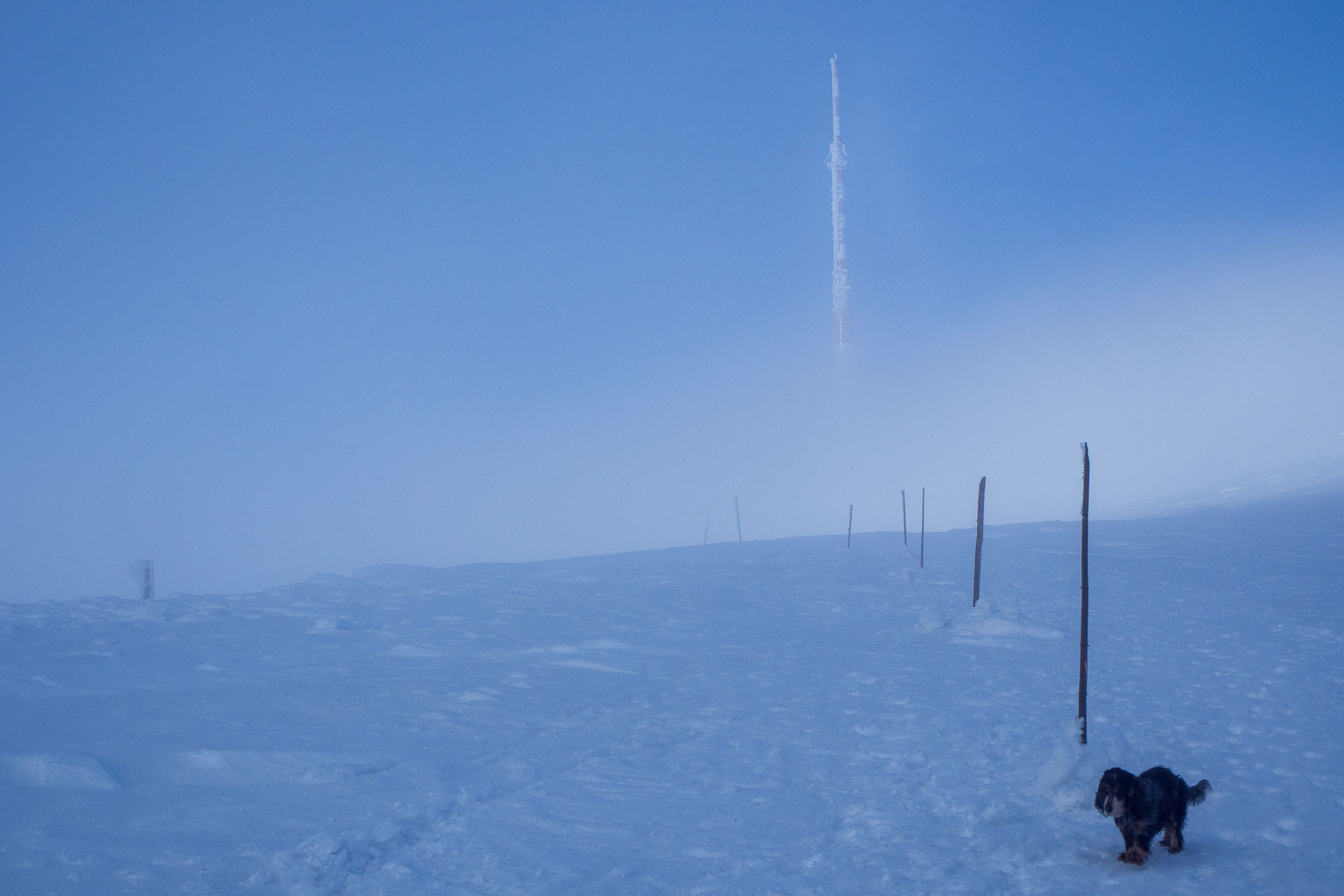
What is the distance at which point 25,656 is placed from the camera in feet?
40.1

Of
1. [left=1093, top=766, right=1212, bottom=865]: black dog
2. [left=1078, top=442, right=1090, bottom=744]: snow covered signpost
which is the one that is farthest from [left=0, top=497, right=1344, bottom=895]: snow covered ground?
[left=1078, top=442, right=1090, bottom=744]: snow covered signpost

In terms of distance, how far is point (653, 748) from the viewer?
8.23 metres

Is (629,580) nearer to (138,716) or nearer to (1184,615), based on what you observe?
(1184,615)

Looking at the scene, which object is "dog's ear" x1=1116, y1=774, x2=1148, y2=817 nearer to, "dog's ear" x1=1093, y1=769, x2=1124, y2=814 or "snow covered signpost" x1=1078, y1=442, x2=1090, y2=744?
"dog's ear" x1=1093, y1=769, x2=1124, y2=814

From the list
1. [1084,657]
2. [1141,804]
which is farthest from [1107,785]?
[1084,657]

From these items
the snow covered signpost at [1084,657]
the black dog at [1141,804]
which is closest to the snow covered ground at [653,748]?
the black dog at [1141,804]

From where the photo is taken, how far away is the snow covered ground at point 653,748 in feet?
17.3

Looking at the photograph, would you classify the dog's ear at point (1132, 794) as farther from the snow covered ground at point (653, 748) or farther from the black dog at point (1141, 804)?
the snow covered ground at point (653, 748)

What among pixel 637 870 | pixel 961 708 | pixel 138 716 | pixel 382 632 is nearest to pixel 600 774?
pixel 637 870

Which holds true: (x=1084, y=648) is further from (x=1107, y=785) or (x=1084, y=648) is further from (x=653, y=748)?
(x=653, y=748)

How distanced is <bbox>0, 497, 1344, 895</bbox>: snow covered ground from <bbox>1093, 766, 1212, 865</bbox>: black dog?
195 mm

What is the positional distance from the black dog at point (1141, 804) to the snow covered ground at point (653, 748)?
0.20 metres

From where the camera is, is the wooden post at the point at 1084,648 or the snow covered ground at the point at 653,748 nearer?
the snow covered ground at the point at 653,748

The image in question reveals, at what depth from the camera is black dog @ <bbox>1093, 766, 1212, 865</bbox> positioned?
488cm
